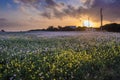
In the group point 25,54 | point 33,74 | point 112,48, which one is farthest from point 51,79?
point 112,48

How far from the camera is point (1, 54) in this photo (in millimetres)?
19281

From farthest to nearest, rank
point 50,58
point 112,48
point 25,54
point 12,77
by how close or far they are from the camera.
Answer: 1. point 112,48
2. point 25,54
3. point 50,58
4. point 12,77

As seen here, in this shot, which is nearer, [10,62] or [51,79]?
[51,79]

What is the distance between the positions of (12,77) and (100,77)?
402 cm

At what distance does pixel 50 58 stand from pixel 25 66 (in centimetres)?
278

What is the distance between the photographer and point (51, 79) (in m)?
13.8

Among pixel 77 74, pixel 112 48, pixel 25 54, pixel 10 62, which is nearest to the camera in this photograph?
pixel 77 74

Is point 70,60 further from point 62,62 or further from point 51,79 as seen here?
point 51,79

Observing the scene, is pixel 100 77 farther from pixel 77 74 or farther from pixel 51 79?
pixel 51 79

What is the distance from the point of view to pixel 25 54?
19.2 meters

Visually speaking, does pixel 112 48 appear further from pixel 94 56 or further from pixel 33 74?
pixel 33 74

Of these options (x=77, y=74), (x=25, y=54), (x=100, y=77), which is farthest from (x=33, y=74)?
(x=25, y=54)

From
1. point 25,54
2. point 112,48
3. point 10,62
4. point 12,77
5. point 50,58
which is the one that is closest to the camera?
point 12,77

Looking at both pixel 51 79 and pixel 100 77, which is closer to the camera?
pixel 51 79
